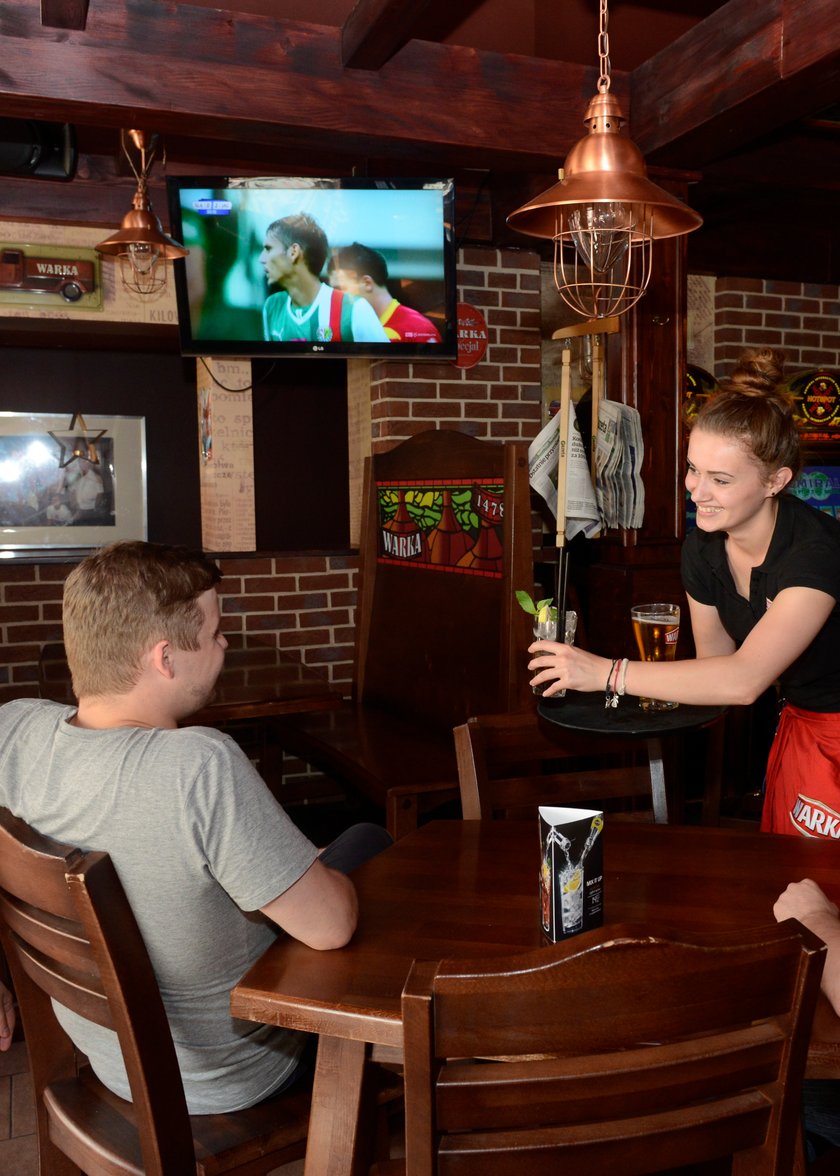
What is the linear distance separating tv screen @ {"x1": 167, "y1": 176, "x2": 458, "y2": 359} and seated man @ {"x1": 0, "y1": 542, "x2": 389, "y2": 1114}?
238 centimetres

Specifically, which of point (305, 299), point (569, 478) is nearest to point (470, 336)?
point (305, 299)

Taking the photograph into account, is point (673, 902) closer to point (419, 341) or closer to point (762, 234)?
point (419, 341)

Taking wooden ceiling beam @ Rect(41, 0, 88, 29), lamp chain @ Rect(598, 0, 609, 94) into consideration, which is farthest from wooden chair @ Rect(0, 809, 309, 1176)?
wooden ceiling beam @ Rect(41, 0, 88, 29)

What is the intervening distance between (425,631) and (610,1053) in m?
2.75

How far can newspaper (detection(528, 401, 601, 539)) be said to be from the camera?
140 inches

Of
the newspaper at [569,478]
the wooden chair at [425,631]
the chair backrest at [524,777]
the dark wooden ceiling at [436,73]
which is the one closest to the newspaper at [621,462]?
the newspaper at [569,478]

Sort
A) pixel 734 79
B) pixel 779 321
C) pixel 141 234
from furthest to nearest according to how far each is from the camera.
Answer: pixel 779 321 → pixel 141 234 → pixel 734 79

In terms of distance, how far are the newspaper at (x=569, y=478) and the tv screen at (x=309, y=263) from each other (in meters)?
0.70

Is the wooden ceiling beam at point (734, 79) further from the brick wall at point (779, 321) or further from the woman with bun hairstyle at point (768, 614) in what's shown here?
the brick wall at point (779, 321)

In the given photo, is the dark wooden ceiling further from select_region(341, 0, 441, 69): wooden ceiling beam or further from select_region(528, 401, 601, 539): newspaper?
select_region(528, 401, 601, 539): newspaper

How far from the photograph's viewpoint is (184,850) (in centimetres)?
131

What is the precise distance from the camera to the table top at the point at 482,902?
1.22 metres

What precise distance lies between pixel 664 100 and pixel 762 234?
2082mm

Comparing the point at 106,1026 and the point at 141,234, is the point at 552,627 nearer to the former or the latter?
the point at 106,1026
